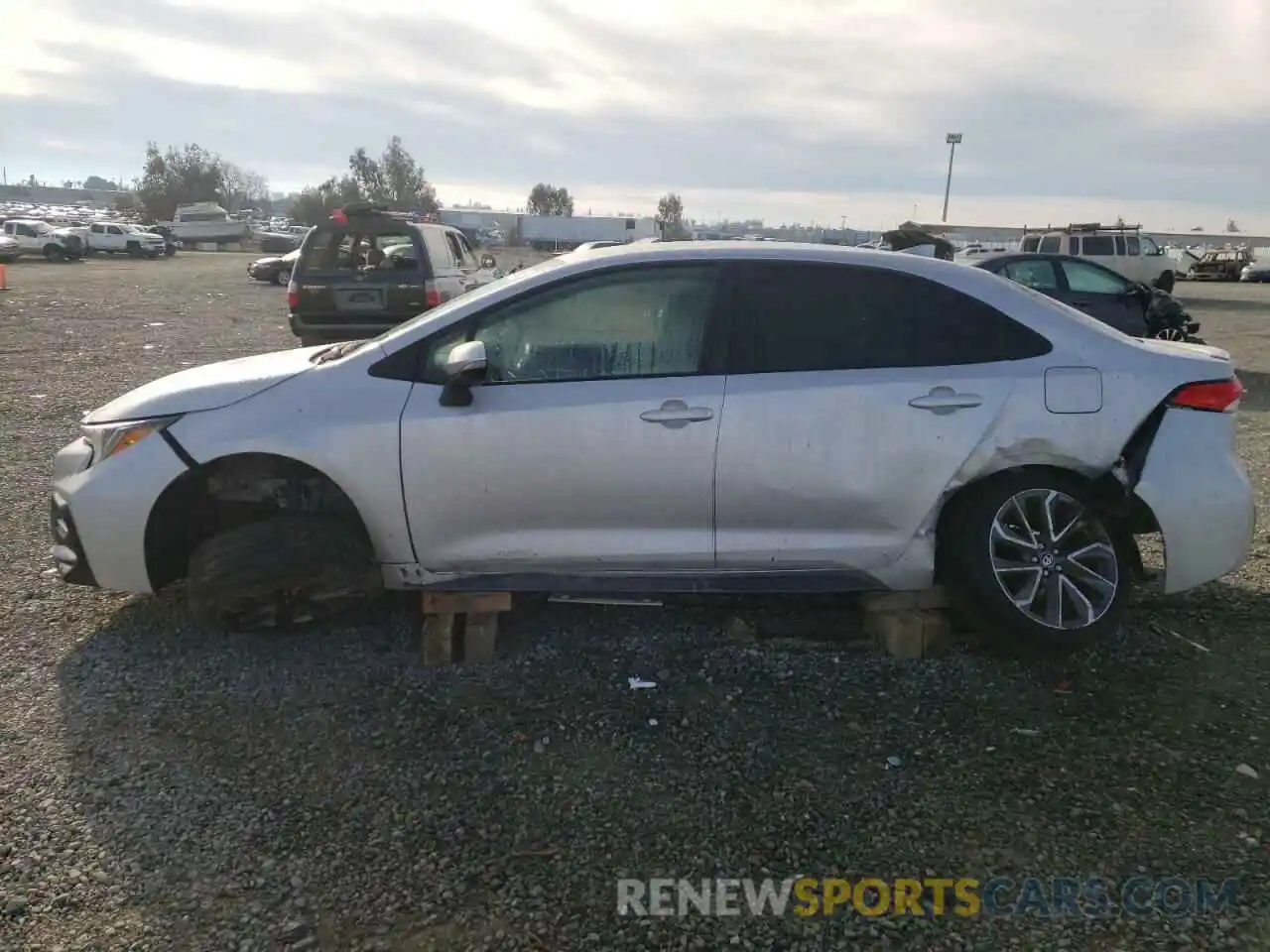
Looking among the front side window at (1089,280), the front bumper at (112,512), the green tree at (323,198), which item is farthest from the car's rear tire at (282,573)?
the green tree at (323,198)

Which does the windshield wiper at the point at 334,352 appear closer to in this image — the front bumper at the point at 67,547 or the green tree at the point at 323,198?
the front bumper at the point at 67,547

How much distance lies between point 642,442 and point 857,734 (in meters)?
1.30

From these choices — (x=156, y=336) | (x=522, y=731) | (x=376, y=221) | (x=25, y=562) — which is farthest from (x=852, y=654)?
(x=156, y=336)

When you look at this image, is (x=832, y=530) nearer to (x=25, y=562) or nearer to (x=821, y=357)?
(x=821, y=357)

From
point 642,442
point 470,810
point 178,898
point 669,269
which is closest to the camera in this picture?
point 178,898

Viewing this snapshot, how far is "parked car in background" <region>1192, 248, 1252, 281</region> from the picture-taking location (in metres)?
44.4

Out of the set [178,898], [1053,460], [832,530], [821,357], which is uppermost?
[821,357]

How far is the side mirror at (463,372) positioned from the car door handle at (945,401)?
1.66 meters

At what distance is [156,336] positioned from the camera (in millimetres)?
14047

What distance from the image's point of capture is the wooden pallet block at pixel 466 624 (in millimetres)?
3549

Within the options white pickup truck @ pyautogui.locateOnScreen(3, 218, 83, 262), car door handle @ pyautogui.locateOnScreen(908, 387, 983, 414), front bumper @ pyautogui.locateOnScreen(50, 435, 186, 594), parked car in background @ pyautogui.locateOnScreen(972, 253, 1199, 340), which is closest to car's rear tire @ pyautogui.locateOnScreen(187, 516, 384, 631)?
front bumper @ pyautogui.locateOnScreen(50, 435, 186, 594)

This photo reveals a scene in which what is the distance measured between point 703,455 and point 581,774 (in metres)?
1.25

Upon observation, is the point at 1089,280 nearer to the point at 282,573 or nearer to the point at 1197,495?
the point at 1197,495

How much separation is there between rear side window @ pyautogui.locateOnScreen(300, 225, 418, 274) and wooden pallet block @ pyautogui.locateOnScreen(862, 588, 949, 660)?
7.47m
